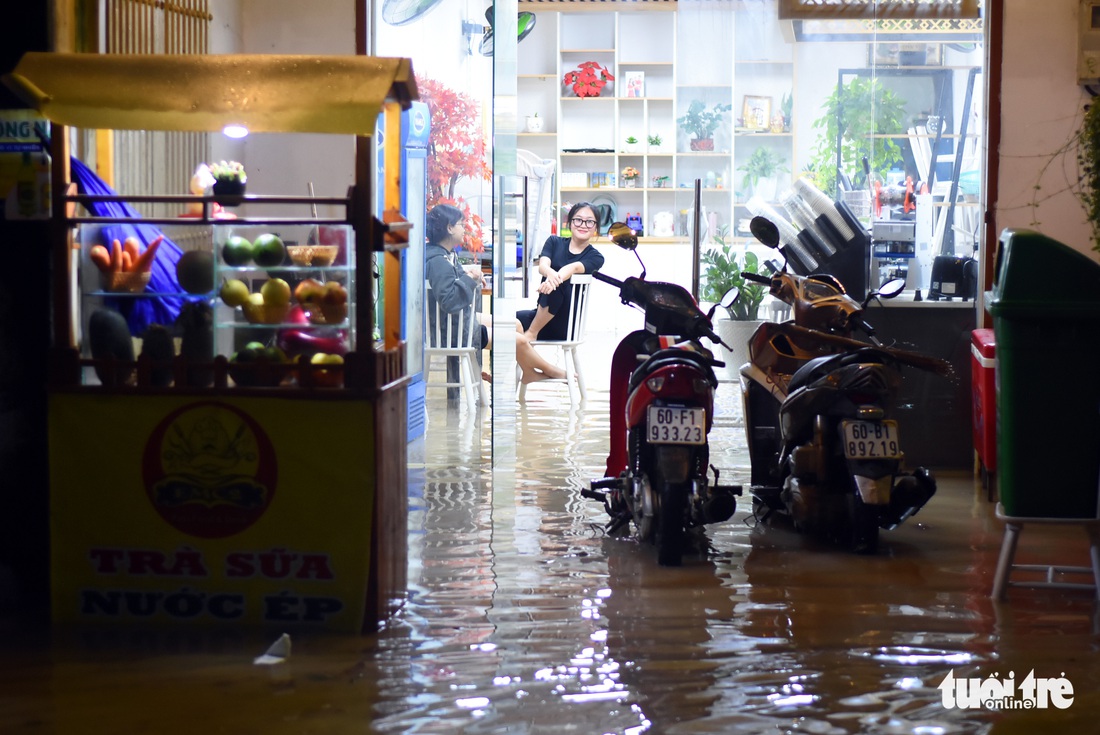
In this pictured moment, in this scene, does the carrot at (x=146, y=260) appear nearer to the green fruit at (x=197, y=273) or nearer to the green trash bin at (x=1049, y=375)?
the green fruit at (x=197, y=273)

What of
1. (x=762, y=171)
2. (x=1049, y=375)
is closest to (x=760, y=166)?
(x=762, y=171)

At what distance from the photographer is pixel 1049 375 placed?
351 cm

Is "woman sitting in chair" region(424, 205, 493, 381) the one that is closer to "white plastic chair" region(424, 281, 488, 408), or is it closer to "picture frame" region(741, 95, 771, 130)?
"white plastic chair" region(424, 281, 488, 408)

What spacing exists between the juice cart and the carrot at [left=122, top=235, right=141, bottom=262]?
0.47ft

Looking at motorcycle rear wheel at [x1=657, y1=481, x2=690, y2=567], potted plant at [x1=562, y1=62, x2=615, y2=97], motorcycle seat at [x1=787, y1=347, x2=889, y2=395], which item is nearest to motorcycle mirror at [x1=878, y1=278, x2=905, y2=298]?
motorcycle seat at [x1=787, y1=347, x2=889, y2=395]

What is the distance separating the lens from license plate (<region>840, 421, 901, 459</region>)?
13.6 feet

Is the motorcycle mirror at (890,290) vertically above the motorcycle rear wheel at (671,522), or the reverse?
the motorcycle mirror at (890,290)

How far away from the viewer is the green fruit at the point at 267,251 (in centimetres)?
343

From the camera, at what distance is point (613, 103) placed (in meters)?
12.6

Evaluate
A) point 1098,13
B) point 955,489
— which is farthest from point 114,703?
point 1098,13

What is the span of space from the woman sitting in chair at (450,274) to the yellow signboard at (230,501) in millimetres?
3117

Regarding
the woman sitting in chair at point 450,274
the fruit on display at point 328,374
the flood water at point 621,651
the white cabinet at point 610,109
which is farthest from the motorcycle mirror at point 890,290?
the white cabinet at point 610,109

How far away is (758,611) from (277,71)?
1961 millimetres

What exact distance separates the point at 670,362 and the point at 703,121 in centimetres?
389
